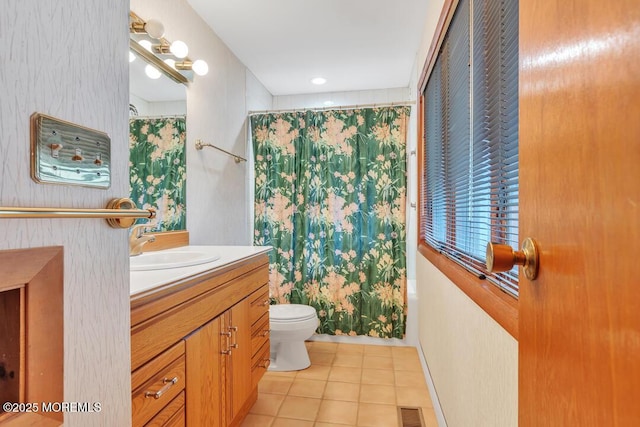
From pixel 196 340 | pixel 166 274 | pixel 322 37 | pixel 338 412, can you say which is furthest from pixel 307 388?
pixel 322 37

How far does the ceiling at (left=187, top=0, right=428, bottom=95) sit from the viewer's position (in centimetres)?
201

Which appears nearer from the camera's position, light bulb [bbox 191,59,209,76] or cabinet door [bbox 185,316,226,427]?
cabinet door [bbox 185,316,226,427]

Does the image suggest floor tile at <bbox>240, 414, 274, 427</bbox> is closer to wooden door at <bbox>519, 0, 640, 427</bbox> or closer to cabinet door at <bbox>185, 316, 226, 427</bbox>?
cabinet door at <bbox>185, 316, 226, 427</bbox>

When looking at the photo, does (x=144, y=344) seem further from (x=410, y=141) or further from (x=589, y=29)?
(x=410, y=141)

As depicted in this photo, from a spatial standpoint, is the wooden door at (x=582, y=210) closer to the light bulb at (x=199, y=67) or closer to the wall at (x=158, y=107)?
the wall at (x=158, y=107)

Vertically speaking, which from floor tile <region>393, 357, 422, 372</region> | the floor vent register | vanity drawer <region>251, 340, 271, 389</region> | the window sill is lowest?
floor tile <region>393, 357, 422, 372</region>

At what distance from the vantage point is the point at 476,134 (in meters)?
1.21

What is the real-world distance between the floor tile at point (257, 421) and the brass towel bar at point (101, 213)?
1.50 m

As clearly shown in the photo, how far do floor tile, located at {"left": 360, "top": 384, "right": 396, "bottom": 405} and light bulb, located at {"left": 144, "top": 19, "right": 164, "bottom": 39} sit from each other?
222cm

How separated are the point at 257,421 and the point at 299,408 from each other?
0.80 ft

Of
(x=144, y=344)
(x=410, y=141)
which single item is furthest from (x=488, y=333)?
(x=410, y=141)

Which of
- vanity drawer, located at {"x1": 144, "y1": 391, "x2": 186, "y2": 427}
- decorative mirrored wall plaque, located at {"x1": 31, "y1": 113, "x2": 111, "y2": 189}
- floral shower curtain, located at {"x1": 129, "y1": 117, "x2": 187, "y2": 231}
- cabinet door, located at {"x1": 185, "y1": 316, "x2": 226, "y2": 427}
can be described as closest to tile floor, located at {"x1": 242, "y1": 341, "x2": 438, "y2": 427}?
cabinet door, located at {"x1": 185, "y1": 316, "x2": 226, "y2": 427}

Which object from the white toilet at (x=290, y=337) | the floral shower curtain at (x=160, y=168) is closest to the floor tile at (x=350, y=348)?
the white toilet at (x=290, y=337)

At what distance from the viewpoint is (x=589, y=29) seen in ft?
1.23
